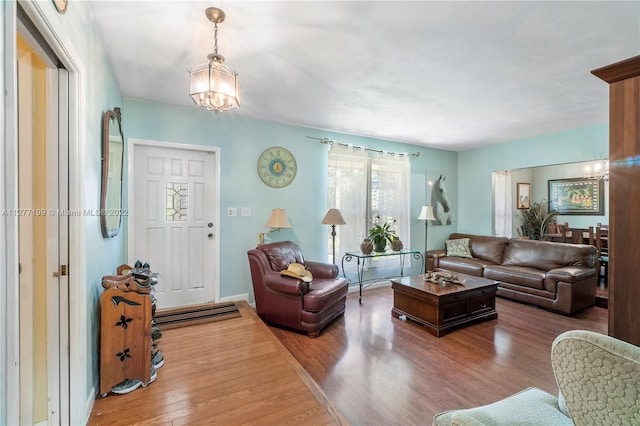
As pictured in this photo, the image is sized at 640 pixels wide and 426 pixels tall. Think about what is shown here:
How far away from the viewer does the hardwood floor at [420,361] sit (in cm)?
187

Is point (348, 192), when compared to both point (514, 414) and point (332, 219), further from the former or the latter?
point (514, 414)

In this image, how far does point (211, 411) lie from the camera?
1688mm

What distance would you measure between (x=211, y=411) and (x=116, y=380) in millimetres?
672

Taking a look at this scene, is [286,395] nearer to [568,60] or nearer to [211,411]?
[211,411]

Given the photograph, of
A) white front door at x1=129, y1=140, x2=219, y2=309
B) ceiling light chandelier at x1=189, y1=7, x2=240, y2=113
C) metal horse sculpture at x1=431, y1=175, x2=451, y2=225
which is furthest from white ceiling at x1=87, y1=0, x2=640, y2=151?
metal horse sculpture at x1=431, y1=175, x2=451, y2=225

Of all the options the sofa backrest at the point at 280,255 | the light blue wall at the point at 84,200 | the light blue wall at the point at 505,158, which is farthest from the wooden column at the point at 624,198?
the light blue wall at the point at 505,158

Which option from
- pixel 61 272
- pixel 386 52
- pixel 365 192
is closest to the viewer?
pixel 61 272

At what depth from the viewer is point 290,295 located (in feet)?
9.41

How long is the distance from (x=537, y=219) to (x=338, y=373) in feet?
15.6

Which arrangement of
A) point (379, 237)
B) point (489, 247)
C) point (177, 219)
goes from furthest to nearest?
point (489, 247) < point (379, 237) < point (177, 219)

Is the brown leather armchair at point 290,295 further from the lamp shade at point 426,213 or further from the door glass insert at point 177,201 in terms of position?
the lamp shade at point 426,213

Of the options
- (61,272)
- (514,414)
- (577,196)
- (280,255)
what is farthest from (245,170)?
(577,196)

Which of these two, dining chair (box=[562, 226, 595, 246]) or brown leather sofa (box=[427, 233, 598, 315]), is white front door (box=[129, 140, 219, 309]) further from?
dining chair (box=[562, 226, 595, 246])

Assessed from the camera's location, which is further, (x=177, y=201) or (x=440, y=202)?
(x=440, y=202)
